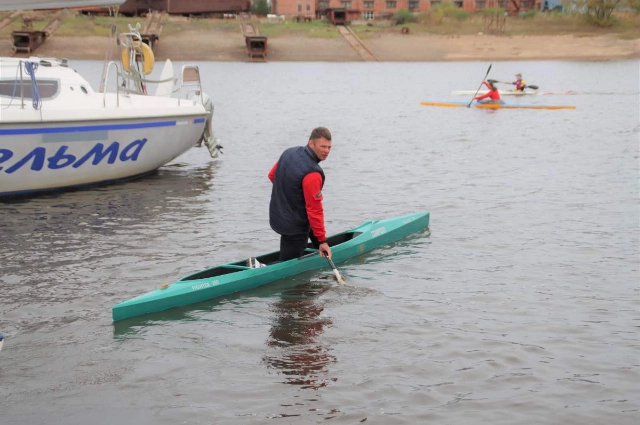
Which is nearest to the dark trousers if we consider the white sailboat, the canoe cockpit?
the canoe cockpit

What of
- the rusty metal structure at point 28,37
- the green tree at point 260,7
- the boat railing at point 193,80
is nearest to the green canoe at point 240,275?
the boat railing at point 193,80

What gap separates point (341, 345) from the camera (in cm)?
831

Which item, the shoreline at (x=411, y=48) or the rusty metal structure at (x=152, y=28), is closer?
the rusty metal structure at (x=152, y=28)

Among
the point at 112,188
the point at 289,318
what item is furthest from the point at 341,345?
the point at 112,188

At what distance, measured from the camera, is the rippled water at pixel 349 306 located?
7090mm

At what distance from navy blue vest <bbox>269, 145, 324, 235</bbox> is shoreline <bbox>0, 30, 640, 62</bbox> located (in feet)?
191

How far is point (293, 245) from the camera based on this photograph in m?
10.2

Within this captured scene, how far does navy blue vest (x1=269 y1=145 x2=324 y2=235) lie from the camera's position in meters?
9.38

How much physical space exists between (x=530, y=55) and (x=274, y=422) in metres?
67.0

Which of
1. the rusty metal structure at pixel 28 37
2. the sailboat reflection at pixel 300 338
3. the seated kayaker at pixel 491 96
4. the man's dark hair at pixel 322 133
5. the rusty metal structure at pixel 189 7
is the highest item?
the rusty metal structure at pixel 189 7

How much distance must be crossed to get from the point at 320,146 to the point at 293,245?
151 cm

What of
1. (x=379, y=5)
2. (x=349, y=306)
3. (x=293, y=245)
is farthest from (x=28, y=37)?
(x=349, y=306)

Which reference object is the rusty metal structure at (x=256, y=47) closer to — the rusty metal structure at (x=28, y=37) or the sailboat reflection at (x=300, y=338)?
the rusty metal structure at (x=28, y=37)

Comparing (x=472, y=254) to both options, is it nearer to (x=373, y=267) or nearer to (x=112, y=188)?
(x=373, y=267)
